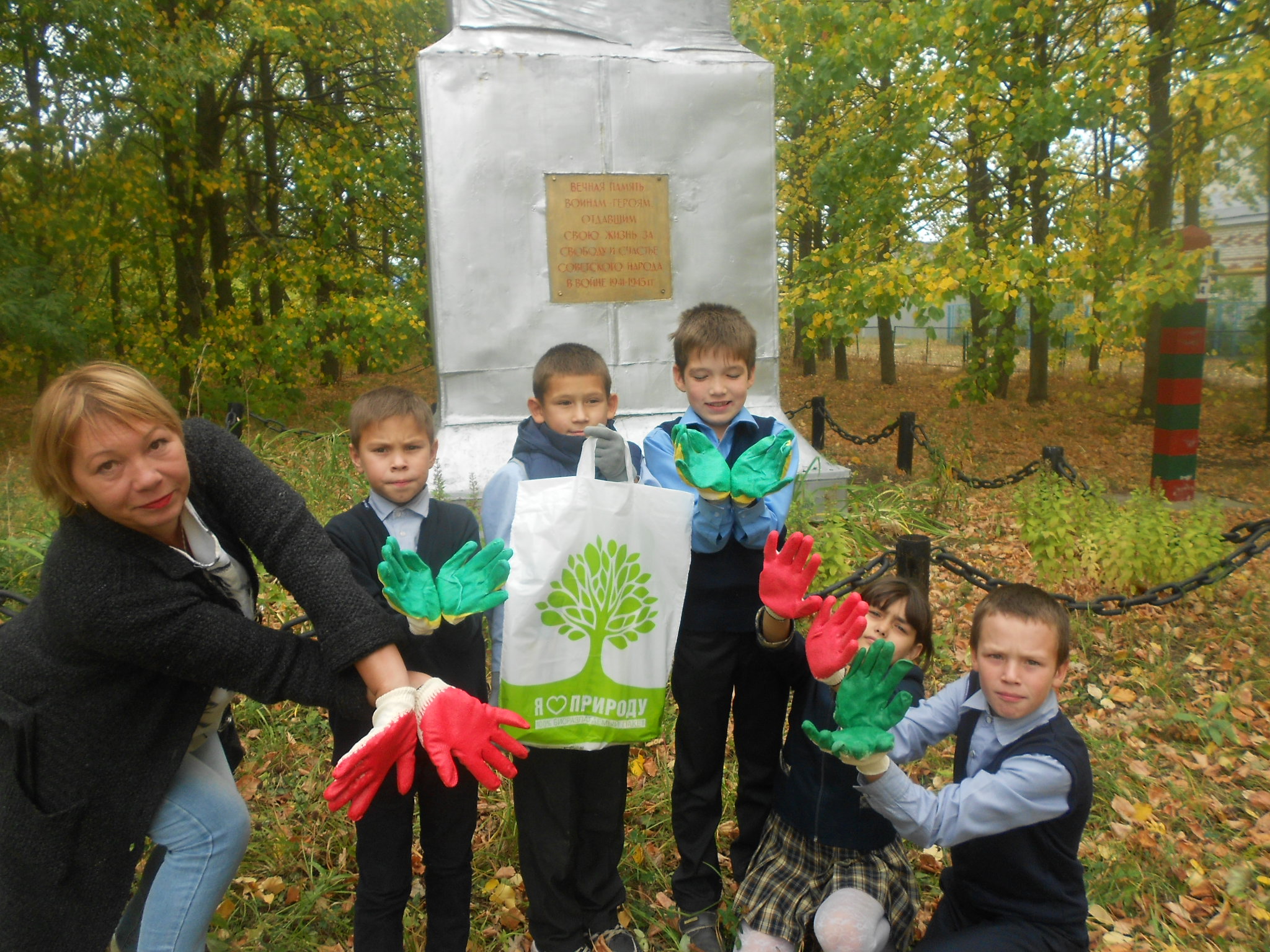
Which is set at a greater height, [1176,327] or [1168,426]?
[1176,327]

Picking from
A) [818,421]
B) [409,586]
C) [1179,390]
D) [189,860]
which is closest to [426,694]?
[409,586]

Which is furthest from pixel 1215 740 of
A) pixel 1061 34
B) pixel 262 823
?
pixel 1061 34

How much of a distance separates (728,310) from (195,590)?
4.87ft

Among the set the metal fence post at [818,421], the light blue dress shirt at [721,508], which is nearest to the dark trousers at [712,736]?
the light blue dress shirt at [721,508]

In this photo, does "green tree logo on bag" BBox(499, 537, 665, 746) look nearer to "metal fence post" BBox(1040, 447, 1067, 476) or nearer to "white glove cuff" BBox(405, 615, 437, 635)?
"white glove cuff" BBox(405, 615, 437, 635)

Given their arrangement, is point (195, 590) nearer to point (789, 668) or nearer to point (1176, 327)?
point (789, 668)

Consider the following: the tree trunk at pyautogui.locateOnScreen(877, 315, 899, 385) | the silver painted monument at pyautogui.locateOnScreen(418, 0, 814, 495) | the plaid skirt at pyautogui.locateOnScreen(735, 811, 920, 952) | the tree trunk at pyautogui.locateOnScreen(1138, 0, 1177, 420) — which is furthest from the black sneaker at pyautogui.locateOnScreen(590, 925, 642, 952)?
the tree trunk at pyautogui.locateOnScreen(877, 315, 899, 385)

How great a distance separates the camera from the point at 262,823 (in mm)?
2887

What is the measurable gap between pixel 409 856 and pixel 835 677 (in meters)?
1.07

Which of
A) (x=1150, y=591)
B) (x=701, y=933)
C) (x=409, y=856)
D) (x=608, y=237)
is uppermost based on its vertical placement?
(x=608, y=237)

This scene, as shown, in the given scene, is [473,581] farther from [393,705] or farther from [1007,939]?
[1007,939]

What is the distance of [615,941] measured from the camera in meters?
2.20

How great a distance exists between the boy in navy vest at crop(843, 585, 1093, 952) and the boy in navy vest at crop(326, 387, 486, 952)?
0.95 m

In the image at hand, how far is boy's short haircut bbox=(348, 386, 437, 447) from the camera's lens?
2.01 m
